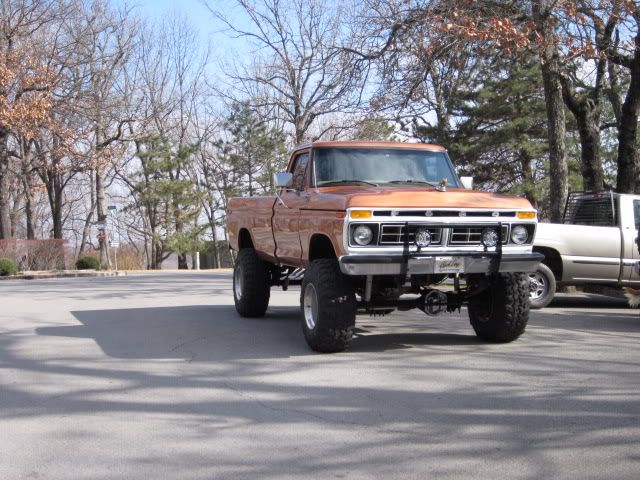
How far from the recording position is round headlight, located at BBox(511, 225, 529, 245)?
819 cm

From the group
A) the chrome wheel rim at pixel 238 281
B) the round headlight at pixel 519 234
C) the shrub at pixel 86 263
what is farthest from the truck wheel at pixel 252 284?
the shrub at pixel 86 263

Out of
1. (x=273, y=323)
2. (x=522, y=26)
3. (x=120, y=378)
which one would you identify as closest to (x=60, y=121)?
(x=522, y=26)

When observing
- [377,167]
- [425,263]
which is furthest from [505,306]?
[377,167]

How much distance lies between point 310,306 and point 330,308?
2.01 ft

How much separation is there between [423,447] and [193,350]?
4150 millimetres

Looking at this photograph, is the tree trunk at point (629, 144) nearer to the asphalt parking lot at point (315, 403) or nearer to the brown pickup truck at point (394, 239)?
the asphalt parking lot at point (315, 403)

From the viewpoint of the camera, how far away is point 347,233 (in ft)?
24.9

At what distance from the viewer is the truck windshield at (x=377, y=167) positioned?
9172 mm

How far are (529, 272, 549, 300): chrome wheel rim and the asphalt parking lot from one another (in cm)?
175

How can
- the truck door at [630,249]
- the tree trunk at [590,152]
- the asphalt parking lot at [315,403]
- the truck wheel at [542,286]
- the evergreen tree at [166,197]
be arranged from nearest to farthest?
1. the asphalt parking lot at [315,403]
2. the truck wheel at [542,286]
3. the truck door at [630,249]
4. the tree trunk at [590,152]
5. the evergreen tree at [166,197]

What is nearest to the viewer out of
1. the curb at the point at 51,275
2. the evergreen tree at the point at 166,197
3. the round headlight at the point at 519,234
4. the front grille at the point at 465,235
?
the front grille at the point at 465,235

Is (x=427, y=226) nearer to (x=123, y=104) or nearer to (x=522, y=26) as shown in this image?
(x=522, y=26)

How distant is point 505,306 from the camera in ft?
27.7

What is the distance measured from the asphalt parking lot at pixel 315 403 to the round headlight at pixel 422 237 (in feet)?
3.76
